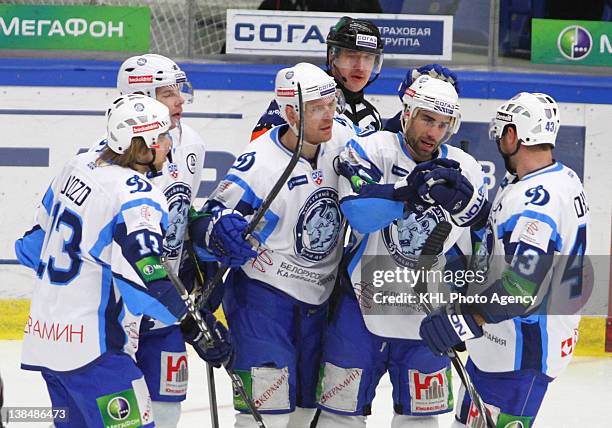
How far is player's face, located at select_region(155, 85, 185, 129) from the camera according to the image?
4223 mm

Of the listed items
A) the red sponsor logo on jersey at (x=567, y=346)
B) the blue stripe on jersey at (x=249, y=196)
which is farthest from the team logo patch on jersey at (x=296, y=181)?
the red sponsor logo on jersey at (x=567, y=346)

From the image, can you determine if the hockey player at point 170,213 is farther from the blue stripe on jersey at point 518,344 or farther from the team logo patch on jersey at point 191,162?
the blue stripe on jersey at point 518,344

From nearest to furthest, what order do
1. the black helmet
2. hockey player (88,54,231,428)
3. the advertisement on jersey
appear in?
hockey player (88,54,231,428) < the black helmet < the advertisement on jersey

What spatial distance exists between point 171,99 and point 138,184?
2.78ft

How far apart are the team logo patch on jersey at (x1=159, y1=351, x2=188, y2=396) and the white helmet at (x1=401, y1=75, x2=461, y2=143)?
1029 millimetres

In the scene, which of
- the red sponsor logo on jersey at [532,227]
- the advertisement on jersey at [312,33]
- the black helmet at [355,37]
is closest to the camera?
the red sponsor logo on jersey at [532,227]

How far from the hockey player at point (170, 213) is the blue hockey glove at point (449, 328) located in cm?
77

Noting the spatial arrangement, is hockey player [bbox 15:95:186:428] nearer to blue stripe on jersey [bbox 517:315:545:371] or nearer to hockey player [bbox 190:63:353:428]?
hockey player [bbox 190:63:353:428]

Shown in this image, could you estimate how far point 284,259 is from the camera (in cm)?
407

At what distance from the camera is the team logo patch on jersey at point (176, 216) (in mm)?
4150

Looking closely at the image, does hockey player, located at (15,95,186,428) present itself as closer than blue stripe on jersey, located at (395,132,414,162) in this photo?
Yes

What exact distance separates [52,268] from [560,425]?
241 centimetres

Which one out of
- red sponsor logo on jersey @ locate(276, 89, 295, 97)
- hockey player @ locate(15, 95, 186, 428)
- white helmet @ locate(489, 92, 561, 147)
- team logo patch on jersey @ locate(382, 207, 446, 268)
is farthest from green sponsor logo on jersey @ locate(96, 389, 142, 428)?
white helmet @ locate(489, 92, 561, 147)

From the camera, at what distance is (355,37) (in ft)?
15.3
